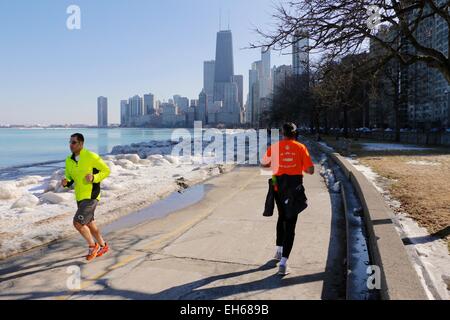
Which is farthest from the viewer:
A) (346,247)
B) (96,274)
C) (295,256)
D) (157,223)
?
(157,223)

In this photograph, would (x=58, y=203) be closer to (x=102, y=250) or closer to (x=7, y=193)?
(x=7, y=193)

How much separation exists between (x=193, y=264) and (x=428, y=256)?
2.88 meters

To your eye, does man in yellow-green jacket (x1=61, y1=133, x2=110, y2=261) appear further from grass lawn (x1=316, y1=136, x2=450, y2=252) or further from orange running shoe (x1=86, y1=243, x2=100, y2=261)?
grass lawn (x1=316, y1=136, x2=450, y2=252)

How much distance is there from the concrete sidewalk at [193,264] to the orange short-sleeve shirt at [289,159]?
122 cm

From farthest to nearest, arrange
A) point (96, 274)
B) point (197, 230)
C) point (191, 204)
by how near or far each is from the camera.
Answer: point (191, 204), point (197, 230), point (96, 274)

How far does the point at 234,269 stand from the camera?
5023mm

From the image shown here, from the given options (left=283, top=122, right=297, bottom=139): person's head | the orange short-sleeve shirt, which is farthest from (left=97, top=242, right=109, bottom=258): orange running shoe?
(left=283, top=122, right=297, bottom=139): person's head

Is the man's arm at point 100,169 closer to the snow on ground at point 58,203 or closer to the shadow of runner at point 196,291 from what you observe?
the shadow of runner at point 196,291

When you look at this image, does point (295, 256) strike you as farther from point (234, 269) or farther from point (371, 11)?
point (371, 11)

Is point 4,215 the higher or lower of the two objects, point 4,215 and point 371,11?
the lower

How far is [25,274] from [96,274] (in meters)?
0.91

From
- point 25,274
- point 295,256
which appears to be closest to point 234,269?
point 295,256

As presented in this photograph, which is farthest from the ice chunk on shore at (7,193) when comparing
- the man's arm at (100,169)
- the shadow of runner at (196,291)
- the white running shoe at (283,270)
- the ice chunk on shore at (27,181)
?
the white running shoe at (283,270)

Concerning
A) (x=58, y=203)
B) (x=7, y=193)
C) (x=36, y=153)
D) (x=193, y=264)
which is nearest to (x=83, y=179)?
(x=193, y=264)
